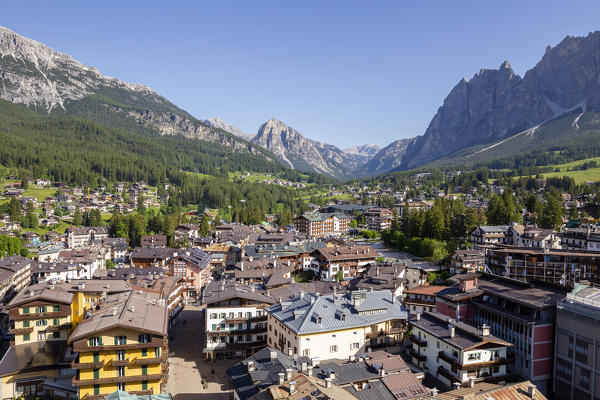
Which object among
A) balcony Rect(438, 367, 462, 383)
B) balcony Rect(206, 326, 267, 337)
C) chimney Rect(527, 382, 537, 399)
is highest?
chimney Rect(527, 382, 537, 399)

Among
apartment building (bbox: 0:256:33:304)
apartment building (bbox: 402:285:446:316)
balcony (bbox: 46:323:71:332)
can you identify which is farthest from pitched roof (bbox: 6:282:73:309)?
apartment building (bbox: 402:285:446:316)

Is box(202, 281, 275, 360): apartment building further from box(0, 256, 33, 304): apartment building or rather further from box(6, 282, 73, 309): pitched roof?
box(0, 256, 33, 304): apartment building

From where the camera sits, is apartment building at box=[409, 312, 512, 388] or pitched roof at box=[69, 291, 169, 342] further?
apartment building at box=[409, 312, 512, 388]

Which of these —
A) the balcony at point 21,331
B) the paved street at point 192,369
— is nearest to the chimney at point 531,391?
the paved street at point 192,369

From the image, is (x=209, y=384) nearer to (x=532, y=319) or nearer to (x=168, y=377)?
(x=168, y=377)

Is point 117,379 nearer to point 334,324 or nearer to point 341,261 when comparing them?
point 334,324

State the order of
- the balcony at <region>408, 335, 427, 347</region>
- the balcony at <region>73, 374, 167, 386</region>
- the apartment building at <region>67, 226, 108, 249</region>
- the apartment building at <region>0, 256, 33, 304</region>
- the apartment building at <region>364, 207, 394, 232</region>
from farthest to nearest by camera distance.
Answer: the apartment building at <region>364, 207, 394, 232</region>, the apartment building at <region>67, 226, 108, 249</region>, the apartment building at <region>0, 256, 33, 304</region>, the balcony at <region>408, 335, 427, 347</region>, the balcony at <region>73, 374, 167, 386</region>
